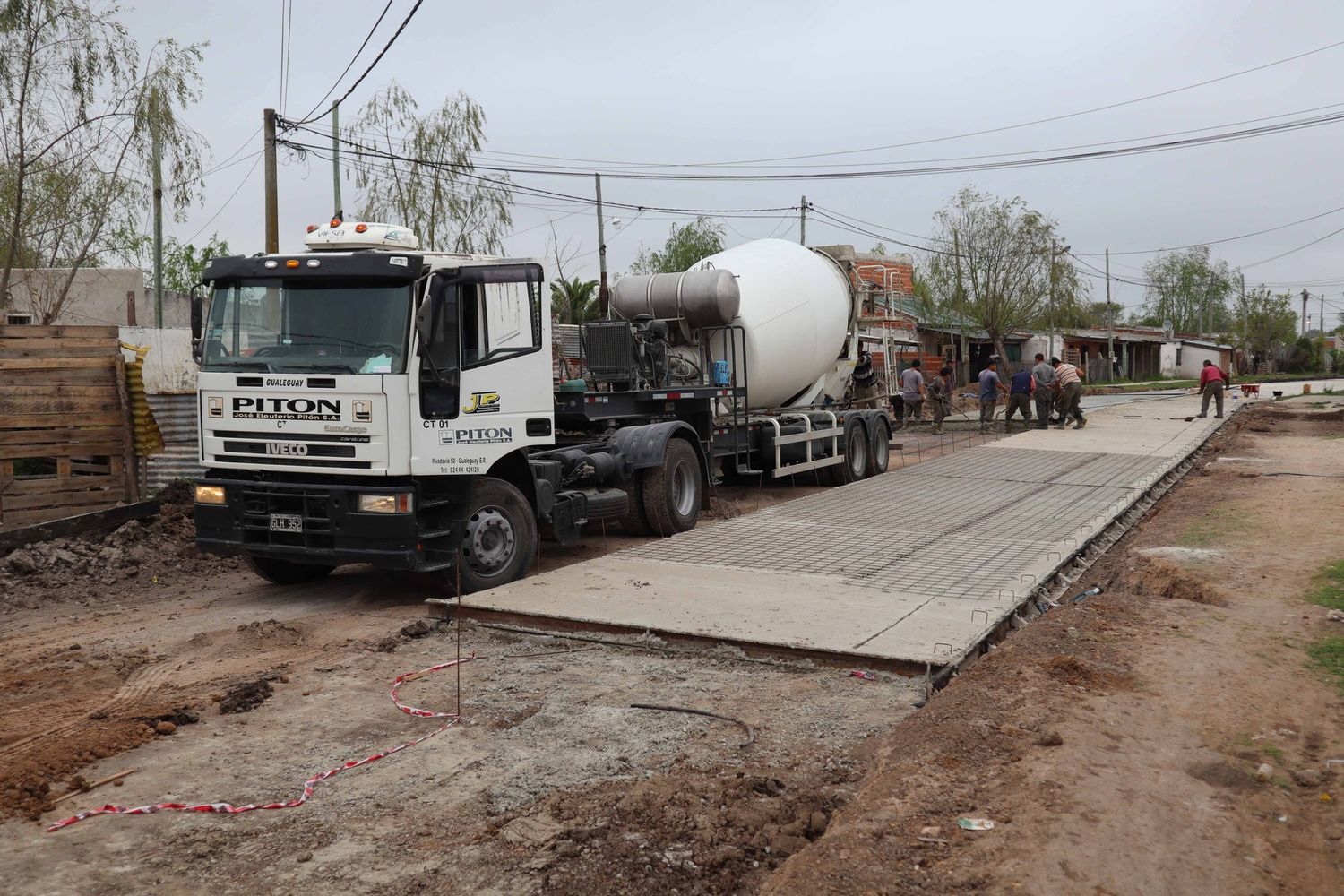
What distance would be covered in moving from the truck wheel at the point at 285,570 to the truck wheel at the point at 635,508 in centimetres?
320

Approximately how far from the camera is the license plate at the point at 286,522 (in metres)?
8.41

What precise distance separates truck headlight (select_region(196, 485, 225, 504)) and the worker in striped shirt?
20.2m

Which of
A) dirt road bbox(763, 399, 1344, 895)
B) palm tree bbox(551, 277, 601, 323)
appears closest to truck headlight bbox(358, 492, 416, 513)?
dirt road bbox(763, 399, 1344, 895)

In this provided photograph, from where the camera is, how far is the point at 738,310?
46.1 ft

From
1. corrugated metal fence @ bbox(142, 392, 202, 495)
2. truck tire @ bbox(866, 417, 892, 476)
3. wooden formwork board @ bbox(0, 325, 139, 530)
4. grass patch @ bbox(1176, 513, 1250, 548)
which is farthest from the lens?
truck tire @ bbox(866, 417, 892, 476)

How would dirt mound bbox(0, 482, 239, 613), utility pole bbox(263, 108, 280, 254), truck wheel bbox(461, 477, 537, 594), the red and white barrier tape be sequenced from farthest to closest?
utility pole bbox(263, 108, 280, 254)
dirt mound bbox(0, 482, 239, 613)
truck wheel bbox(461, 477, 537, 594)
the red and white barrier tape

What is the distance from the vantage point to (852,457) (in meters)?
17.3

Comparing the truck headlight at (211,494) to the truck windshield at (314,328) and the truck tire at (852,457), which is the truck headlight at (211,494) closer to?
the truck windshield at (314,328)

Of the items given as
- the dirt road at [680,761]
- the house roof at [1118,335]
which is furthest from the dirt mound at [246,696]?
the house roof at [1118,335]

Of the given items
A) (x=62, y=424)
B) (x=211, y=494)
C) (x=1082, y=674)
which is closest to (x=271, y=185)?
(x=62, y=424)

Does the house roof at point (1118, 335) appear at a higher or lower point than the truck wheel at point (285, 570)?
higher

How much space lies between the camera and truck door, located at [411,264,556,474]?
332 inches

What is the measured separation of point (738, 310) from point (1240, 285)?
284 ft

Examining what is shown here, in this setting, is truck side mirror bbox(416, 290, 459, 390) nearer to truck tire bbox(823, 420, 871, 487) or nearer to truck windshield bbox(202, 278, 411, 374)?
truck windshield bbox(202, 278, 411, 374)
